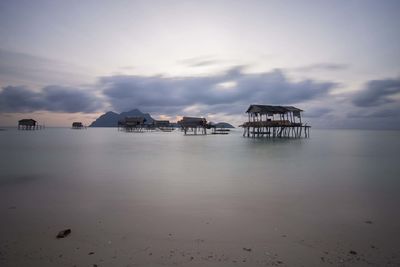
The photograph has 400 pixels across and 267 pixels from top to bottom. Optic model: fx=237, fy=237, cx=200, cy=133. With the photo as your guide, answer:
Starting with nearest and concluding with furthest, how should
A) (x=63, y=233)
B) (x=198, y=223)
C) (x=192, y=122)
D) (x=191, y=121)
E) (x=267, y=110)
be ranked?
(x=63, y=233) → (x=198, y=223) → (x=267, y=110) → (x=192, y=122) → (x=191, y=121)

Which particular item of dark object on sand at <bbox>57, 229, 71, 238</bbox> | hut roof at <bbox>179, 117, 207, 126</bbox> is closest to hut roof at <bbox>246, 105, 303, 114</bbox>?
hut roof at <bbox>179, 117, 207, 126</bbox>

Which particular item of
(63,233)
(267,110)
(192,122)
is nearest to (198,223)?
(63,233)

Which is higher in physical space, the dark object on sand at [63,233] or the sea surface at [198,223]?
the dark object on sand at [63,233]

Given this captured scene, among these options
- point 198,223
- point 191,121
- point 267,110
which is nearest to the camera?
point 198,223

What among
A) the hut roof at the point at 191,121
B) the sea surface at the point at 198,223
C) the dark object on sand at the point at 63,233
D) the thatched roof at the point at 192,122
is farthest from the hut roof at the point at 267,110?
the dark object on sand at the point at 63,233

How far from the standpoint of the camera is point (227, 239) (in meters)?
A: 4.34

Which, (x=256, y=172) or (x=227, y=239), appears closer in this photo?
(x=227, y=239)

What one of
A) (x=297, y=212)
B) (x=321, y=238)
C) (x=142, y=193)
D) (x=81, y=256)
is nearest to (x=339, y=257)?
(x=321, y=238)

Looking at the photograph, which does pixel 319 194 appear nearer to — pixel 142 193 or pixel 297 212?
pixel 297 212

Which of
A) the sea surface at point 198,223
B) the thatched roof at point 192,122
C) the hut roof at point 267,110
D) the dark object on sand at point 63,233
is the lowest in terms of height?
the sea surface at point 198,223

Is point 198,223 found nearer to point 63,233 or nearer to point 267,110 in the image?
point 63,233

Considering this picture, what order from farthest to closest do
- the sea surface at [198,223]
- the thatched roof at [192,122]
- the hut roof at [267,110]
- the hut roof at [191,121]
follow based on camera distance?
the hut roof at [191,121] → the thatched roof at [192,122] → the hut roof at [267,110] → the sea surface at [198,223]

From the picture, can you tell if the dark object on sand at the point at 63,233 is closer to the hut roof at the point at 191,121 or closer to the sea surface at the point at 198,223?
the sea surface at the point at 198,223

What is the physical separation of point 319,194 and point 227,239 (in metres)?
5.00
